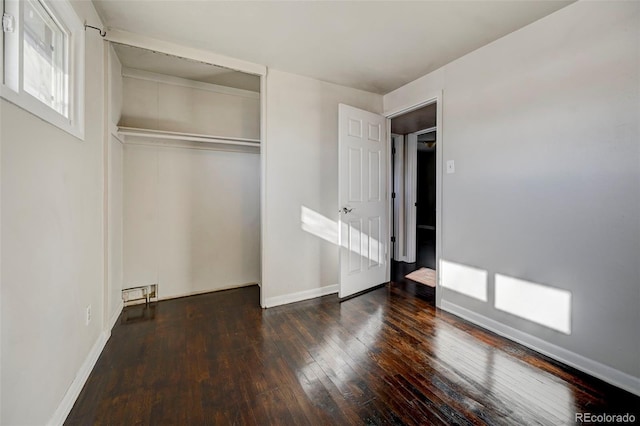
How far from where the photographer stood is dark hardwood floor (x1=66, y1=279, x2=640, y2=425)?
57.1 inches

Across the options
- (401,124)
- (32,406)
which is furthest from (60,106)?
(401,124)

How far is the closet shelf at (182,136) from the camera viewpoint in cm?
262

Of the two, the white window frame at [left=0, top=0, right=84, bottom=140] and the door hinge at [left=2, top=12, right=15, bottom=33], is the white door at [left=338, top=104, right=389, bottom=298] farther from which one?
the door hinge at [left=2, top=12, right=15, bottom=33]

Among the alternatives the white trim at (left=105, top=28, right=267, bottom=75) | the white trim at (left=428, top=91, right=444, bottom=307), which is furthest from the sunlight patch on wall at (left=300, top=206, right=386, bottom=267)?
the white trim at (left=105, top=28, right=267, bottom=75)

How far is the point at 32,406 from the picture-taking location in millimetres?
1162

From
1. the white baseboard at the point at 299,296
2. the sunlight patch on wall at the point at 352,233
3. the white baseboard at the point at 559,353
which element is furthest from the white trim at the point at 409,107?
the white baseboard at the point at 299,296

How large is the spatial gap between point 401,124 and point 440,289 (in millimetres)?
2573

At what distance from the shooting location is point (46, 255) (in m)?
1.30

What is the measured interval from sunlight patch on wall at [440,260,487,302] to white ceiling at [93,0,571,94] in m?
1.94

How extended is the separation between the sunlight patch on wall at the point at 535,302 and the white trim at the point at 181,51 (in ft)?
9.56

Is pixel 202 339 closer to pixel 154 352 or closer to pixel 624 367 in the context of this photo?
pixel 154 352

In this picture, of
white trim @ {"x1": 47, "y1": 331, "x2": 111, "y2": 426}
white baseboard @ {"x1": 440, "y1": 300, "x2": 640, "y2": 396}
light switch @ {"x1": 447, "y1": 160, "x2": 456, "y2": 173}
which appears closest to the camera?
white trim @ {"x1": 47, "y1": 331, "x2": 111, "y2": 426}

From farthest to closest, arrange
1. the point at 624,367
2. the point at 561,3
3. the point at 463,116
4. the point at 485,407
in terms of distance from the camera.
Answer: the point at 463,116 → the point at 561,3 → the point at 624,367 → the point at 485,407

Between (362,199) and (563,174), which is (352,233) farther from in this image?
(563,174)
